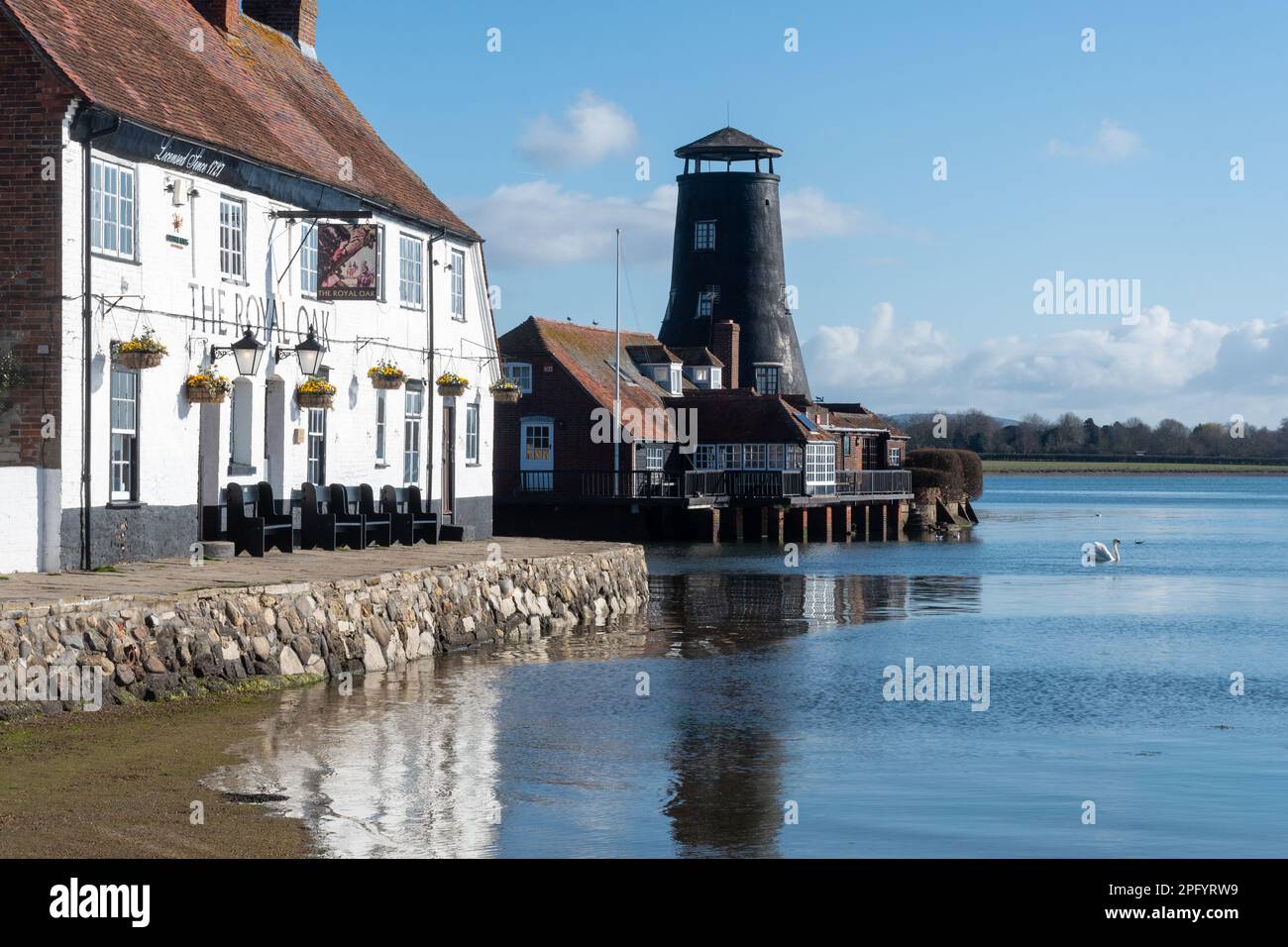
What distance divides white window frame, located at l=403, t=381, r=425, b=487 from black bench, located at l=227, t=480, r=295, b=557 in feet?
18.4

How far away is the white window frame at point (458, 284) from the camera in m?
34.5

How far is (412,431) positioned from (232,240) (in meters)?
7.74

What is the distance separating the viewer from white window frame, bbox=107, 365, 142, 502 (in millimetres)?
21953

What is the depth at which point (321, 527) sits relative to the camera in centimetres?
2700

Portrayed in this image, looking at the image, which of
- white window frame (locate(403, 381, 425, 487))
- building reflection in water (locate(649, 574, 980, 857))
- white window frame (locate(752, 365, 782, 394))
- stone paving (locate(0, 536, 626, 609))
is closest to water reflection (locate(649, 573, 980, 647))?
building reflection in water (locate(649, 574, 980, 857))

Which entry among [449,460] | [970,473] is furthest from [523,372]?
[970,473]

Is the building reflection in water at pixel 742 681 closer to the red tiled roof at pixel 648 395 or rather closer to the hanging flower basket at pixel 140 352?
the hanging flower basket at pixel 140 352

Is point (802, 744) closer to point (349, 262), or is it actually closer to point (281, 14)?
point (349, 262)

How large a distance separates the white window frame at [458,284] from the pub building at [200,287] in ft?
0.21

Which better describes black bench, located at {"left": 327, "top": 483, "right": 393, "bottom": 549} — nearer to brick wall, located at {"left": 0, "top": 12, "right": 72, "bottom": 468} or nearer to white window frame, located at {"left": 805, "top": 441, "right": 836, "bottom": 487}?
brick wall, located at {"left": 0, "top": 12, "right": 72, "bottom": 468}

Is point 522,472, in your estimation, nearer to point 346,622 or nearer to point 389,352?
point 389,352

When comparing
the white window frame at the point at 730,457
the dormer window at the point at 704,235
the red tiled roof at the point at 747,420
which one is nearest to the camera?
the red tiled roof at the point at 747,420

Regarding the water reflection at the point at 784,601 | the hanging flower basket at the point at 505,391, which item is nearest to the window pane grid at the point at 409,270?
the hanging flower basket at the point at 505,391
